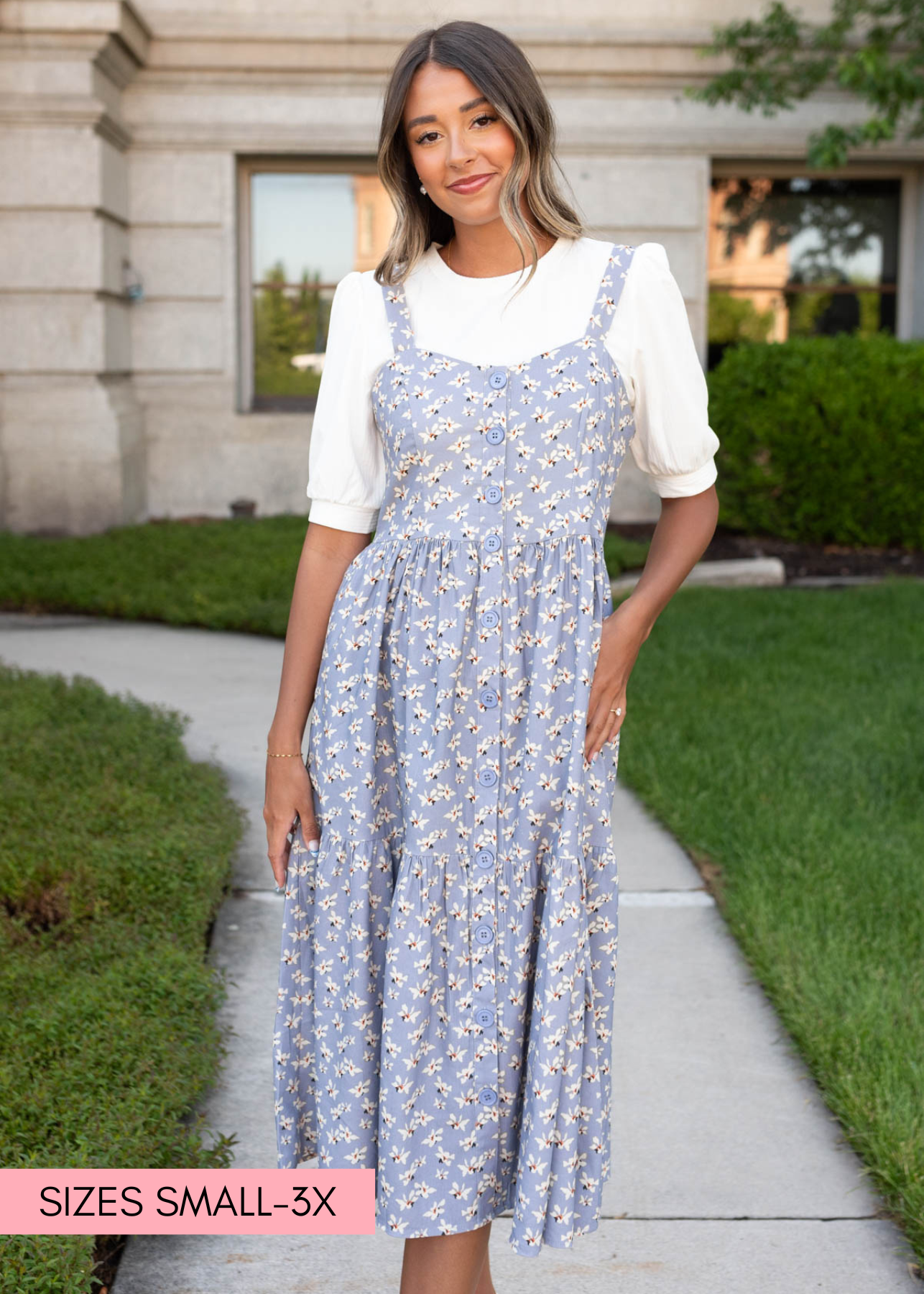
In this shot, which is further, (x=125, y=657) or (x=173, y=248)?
(x=173, y=248)

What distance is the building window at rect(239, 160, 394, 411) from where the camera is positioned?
1246 centimetres

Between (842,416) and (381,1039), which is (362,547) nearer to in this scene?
(381,1039)

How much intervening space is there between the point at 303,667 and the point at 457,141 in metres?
0.80

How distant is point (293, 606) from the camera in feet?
7.22

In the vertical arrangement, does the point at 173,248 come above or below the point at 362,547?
above

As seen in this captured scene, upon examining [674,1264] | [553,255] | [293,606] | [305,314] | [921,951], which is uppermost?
[305,314]

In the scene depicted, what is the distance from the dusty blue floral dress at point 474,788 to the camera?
2.01 metres

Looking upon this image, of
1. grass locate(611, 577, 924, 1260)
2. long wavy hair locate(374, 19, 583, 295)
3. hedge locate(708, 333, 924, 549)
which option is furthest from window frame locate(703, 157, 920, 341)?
long wavy hair locate(374, 19, 583, 295)

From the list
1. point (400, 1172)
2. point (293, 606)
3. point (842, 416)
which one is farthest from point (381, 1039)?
point (842, 416)

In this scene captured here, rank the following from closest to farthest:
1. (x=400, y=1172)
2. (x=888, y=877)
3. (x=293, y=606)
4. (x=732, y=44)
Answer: (x=400, y=1172)
(x=293, y=606)
(x=888, y=877)
(x=732, y=44)

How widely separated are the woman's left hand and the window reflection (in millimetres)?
10679

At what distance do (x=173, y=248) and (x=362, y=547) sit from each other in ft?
33.8

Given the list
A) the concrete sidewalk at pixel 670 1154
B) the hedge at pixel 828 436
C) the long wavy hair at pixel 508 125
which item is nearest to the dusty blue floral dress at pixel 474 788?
the long wavy hair at pixel 508 125

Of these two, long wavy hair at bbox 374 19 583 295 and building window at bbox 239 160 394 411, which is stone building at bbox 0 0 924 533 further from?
long wavy hair at bbox 374 19 583 295
